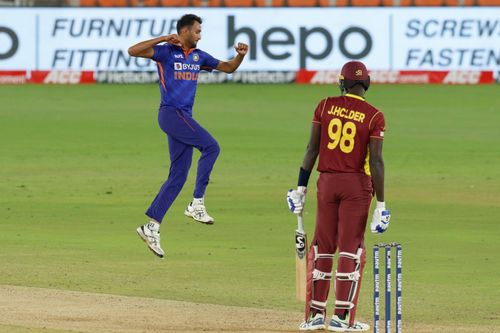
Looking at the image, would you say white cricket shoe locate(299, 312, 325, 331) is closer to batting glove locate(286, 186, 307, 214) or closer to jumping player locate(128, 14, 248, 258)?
batting glove locate(286, 186, 307, 214)

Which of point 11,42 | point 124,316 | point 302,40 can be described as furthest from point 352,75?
point 11,42

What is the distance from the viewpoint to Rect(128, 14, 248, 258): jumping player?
14.8 metres

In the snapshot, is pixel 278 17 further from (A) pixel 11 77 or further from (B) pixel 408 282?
(B) pixel 408 282

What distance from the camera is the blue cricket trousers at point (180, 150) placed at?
14930 millimetres

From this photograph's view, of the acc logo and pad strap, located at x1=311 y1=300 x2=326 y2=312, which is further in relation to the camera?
the acc logo

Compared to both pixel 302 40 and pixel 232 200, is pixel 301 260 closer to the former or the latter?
pixel 232 200

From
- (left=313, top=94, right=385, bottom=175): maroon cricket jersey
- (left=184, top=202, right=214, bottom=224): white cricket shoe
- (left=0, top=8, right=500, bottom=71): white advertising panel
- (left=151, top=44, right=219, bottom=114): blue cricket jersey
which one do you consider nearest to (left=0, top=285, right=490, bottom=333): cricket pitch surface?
(left=313, top=94, right=385, bottom=175): maroon cricket jersey

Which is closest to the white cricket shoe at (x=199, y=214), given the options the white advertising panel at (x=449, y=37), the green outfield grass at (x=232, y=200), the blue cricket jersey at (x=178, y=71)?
the green outfield grass at (x=232, y=200)

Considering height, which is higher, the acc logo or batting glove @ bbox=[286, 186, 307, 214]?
batting glove @ bbox=[286, 186, 307, 214]

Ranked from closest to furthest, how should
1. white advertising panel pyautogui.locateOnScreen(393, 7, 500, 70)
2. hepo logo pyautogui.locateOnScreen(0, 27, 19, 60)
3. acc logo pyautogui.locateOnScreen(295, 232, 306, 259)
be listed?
acc logo pyautogui.locateOnScreen(295, 232, 306, 259) < white advertising panel pyautogui.locateOnScreen(393, 7, 500, 70) < hepo logo pyautogui.locateOnScreen(0, 27, 19, 60)

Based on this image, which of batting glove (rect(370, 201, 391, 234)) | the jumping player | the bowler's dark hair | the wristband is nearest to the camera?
batting glove (rect(370, 201, 391, 234))

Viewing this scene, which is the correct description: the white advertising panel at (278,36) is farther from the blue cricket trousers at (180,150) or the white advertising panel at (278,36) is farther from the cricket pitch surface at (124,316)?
the cricket pitch surface at (124,316)

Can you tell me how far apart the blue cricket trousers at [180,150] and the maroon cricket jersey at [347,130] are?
3.33 meters

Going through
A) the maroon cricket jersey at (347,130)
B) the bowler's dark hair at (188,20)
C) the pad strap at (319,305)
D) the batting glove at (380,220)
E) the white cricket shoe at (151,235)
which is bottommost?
the white cricket shoe at (151,235)
